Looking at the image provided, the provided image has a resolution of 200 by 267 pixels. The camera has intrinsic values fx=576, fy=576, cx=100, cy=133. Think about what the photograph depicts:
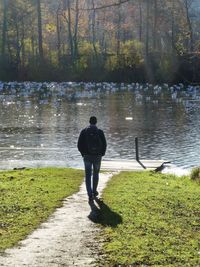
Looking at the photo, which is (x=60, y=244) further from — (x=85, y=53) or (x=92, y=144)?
(x=85, y=53)

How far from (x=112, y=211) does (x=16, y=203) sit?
2.66 m

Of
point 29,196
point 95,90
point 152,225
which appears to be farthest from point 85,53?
point 152,225

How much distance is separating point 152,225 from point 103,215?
142 cm

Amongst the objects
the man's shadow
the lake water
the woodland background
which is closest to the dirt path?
the man's shadow

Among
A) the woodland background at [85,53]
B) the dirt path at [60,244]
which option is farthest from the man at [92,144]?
the woodland background at [85,53]

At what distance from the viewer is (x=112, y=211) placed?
1376 cm

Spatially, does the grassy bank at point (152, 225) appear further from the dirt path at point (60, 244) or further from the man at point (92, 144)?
the man at point (92, 144)

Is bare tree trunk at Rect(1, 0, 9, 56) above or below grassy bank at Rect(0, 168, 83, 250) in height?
above

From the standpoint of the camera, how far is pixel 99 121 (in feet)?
149

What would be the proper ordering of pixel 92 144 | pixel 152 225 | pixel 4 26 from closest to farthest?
pixel 152 225 < pixel 92 144 < pixel 4 26

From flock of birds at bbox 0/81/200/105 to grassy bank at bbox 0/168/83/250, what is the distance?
39.6 metres

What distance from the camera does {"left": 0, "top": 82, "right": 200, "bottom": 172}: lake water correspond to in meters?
31.3

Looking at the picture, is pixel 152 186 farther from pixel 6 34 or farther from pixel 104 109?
pixel 6 34

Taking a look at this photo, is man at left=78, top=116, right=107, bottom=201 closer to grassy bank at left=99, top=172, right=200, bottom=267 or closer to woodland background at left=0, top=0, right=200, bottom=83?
grassy bank at left=99, top=172, right=200, bottom=267
